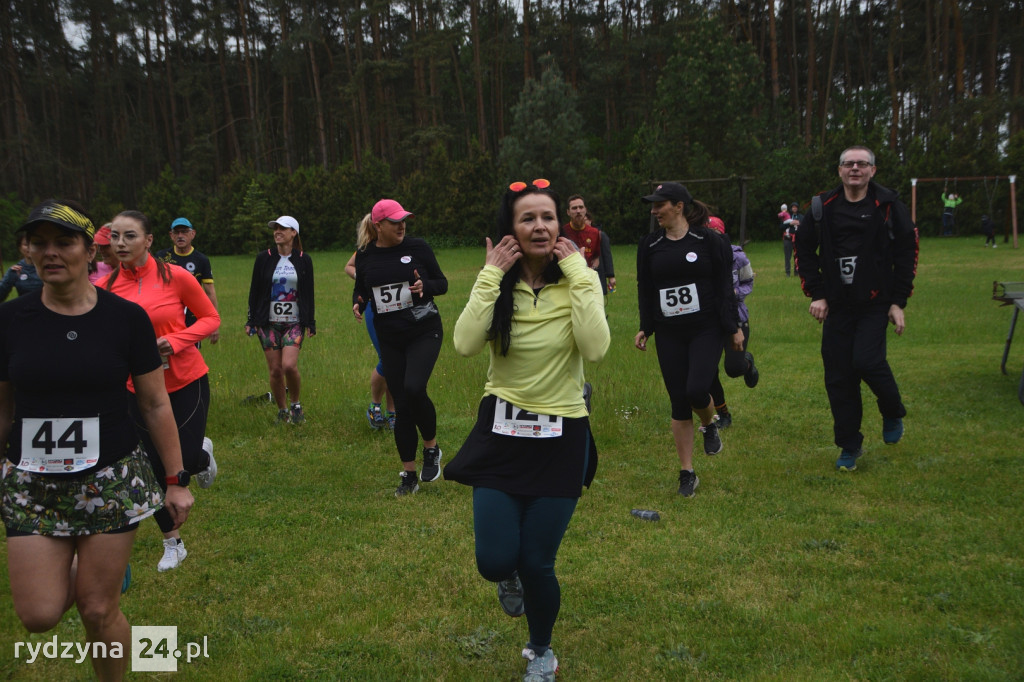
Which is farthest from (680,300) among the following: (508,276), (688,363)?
(508,276)

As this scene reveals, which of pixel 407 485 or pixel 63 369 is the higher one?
pixel 63 369

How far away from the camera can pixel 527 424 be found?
3564 mm

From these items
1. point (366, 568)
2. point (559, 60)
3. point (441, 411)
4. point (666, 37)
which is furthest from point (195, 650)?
point (559, 60)

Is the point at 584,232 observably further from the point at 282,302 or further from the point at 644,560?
the point at 644,560

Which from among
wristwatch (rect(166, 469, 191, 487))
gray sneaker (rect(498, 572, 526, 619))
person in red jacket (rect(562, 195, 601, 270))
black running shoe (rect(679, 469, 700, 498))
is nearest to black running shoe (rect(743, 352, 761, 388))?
black running shoe (rect(679, 469, 700, 498))

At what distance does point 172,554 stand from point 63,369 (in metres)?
2.59

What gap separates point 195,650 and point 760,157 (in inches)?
1622

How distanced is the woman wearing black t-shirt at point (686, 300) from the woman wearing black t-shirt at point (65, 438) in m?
3.94

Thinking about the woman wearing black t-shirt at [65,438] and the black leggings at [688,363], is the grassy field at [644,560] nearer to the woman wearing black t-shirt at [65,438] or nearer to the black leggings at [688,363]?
the black leggings at [688,363]

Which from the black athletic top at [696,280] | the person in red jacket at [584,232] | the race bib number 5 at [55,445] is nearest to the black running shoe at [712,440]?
the black athletic top at [696,280]

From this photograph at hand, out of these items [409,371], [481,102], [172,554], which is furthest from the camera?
[481,102]

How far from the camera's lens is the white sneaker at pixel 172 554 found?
5.22 meters

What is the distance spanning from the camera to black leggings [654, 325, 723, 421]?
6.10 meters

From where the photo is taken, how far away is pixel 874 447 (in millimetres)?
7371
